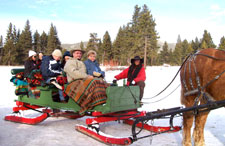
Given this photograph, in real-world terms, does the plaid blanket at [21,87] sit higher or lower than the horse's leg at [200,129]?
higher

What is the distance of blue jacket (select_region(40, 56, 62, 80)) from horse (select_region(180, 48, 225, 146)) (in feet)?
11.3

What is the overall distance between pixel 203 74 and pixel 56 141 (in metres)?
3.18

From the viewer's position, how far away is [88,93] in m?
4.60

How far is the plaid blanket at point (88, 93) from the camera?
4.57 meters

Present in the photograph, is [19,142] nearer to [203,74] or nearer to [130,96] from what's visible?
[130,96]

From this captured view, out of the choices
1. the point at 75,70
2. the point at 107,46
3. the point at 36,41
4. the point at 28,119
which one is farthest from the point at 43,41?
the point at 75,70

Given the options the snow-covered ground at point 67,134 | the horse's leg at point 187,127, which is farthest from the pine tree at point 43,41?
the horse's leg at point 187,127

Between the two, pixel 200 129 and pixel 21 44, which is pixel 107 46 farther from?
pixel 200 129

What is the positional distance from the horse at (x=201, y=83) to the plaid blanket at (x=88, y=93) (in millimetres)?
1732

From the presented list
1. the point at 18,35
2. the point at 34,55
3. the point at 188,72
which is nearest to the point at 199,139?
the point at 188,72

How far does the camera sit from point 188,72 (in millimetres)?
4121

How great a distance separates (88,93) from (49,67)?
6.13ft

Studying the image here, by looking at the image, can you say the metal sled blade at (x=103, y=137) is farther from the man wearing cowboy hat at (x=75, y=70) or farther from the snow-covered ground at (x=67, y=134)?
the man wearing cowboy hat at (x=75, y=70)

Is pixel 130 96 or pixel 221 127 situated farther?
pixel 221 127
